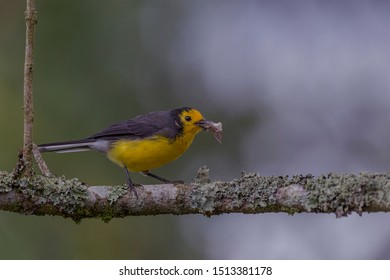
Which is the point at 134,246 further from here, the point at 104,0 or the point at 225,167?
the point at 104,0

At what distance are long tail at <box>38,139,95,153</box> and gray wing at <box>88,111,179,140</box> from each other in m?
0.09

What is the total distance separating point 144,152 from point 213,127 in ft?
2.49

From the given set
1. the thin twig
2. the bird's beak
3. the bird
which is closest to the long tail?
the bird

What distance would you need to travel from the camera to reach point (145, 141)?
6.14 m

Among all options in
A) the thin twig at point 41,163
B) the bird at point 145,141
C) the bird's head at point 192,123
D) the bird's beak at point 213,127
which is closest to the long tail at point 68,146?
the bird at point 145,141

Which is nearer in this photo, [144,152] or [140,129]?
[144,152]

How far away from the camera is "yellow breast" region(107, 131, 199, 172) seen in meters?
6.05

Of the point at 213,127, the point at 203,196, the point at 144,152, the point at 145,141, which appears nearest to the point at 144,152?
the point at 144,152

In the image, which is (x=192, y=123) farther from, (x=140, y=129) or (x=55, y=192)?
(x=55, y=192)

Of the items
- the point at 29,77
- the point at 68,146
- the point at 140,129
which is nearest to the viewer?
the point at 29,77

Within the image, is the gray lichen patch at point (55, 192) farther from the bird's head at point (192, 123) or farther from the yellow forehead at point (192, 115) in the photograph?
the yellow forehead at point (192, 115)

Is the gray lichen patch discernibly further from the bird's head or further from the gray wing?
the bird's head

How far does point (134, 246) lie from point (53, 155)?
1386 mm

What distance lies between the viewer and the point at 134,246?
7.11 m
